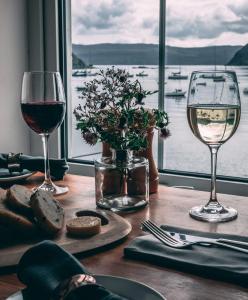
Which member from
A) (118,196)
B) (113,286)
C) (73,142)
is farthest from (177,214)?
(73,142)

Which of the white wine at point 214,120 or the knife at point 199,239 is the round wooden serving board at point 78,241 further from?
the white wine at point 214,120

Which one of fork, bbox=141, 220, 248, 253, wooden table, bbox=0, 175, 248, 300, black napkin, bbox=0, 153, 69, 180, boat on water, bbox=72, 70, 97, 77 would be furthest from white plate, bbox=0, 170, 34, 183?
boat on water, bbox=72, 70, 97, 77

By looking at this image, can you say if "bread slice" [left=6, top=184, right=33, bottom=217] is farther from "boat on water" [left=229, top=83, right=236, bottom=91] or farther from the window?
the window

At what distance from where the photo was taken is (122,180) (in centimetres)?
112

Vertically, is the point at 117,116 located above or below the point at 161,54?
below

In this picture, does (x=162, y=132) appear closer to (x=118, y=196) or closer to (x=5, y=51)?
(x=118, y=196)

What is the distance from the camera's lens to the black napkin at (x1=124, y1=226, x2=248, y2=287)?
0.71 meters

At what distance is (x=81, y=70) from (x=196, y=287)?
5.55ft

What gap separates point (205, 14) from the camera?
1907mm

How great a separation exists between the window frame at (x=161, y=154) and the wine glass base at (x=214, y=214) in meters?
0.75

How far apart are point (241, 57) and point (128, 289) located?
141cm

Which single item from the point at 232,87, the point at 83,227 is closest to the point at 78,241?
the point at 83,227

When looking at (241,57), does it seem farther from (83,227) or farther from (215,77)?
(83,227)

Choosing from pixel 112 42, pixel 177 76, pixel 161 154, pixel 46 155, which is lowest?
pixel 161 154
